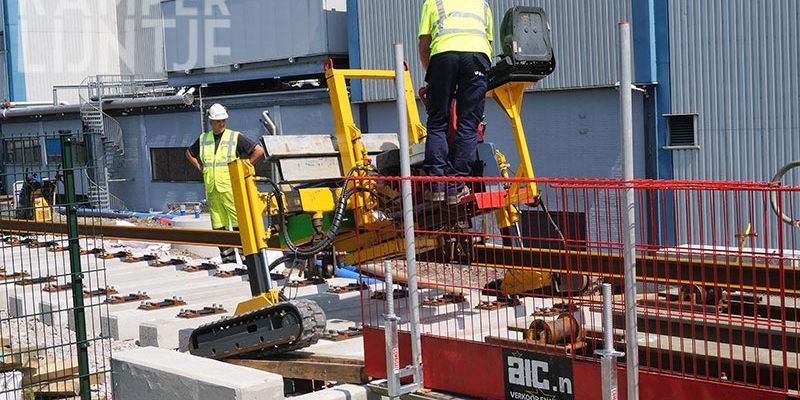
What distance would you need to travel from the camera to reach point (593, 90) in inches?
727

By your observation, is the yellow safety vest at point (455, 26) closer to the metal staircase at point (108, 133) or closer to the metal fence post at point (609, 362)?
the metal fence post at point (609, 362)

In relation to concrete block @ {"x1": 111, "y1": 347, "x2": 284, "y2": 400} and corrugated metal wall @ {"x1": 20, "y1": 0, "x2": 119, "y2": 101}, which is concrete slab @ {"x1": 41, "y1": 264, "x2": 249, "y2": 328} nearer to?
concrete block @ {"x1": 111, "y1": 347, "x2": 284, "y2": 400}

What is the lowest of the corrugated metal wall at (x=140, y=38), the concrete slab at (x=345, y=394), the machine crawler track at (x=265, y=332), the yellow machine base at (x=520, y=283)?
the concrete slab at (x=345, y=394)

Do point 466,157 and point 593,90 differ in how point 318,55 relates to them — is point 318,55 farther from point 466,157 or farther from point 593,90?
point 466,157

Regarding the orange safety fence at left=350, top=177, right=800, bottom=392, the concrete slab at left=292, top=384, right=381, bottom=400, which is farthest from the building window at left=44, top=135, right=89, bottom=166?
the concrete slab at left=292, top=384, right=381, bottom=400

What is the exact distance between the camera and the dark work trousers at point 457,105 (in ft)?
25.1

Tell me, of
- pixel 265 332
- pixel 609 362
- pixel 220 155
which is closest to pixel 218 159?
pixel 220 155

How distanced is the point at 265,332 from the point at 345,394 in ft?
3.13

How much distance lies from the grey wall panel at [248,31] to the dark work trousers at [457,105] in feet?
56.0

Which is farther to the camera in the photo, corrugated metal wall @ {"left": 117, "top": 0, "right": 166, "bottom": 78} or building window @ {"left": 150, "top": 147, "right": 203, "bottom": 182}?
corrugated metal wall @ {"left": 117, "top": 0, "right": 166, "bottom": 78}

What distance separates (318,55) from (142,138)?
8.25 metres

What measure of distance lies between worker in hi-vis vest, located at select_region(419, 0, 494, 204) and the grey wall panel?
17018 mm

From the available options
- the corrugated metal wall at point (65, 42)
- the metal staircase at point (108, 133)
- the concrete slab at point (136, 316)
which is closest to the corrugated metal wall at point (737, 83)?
the concrete slab at point (136, 316)

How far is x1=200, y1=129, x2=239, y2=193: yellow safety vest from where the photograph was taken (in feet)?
37.1
